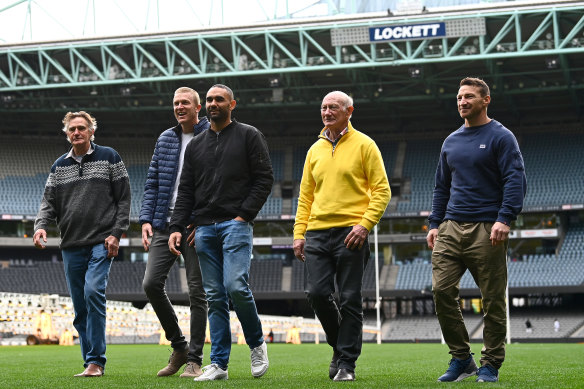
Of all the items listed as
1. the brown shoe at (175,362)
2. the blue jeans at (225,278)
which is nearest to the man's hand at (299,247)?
the blue jeans at (225,278)

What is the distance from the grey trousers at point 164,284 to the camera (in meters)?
7.09

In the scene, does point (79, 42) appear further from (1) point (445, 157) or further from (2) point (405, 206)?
(1) point (445, 157)

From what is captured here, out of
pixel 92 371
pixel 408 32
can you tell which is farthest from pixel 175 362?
pixel 408 32

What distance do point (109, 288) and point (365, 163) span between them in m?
37.4

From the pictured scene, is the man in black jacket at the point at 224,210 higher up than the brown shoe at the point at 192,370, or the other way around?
the man in black jacket at the point at 224,210

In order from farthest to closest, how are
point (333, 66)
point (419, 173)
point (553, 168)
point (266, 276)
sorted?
1. point (419, 173)
2. point (553, 168)
3. point (266, 276)
4. point (333, 66)

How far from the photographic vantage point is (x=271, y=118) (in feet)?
149

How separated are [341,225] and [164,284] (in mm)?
1591

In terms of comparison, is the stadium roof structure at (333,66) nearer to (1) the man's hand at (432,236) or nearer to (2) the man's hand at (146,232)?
(1) the man's hand at (432,236)

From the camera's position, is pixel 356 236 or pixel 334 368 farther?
pixel 334 368

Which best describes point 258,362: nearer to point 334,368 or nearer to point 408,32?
point 334,368

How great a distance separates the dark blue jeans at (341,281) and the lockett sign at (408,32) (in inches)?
1032

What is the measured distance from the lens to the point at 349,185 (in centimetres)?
667

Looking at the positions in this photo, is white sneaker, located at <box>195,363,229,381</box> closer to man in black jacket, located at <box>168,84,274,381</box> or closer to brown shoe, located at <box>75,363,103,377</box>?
man in black jacket, located at <box>168,84,274,381</box>
